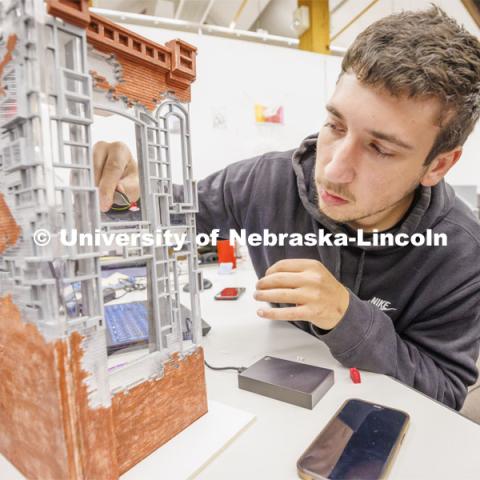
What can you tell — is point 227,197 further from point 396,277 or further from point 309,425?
point 309,425

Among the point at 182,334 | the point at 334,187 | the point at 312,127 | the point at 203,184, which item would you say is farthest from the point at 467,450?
the point at 312,127

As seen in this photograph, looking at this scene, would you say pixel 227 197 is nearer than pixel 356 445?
No

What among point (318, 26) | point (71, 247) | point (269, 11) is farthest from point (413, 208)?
point (269, 11)

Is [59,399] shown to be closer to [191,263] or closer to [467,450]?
[191,263]

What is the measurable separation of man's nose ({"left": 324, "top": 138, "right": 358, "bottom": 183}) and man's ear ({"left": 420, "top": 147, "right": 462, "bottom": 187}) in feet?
0.62

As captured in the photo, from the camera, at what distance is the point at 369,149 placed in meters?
0.62

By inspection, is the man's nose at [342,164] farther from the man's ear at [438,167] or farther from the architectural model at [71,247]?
the architectural model at [71,247]

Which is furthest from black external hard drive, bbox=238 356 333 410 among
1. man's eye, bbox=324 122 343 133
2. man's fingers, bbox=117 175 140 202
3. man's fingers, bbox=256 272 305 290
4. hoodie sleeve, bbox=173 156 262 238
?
hoodie sleeve, bbox=173 156 262 238

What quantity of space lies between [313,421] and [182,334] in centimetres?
20

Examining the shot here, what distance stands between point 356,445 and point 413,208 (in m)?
0.53

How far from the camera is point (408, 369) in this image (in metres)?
0.58

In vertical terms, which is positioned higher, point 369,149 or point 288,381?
point 369,149

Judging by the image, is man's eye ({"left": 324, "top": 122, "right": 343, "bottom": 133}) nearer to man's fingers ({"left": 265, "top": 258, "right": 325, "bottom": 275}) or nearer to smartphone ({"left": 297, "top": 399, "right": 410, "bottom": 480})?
man's fingers ({"left": 265, "top": 258, "right": 325, "bottom": 275})

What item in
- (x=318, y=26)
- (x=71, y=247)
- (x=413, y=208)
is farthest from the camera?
(x=318, y=26)
